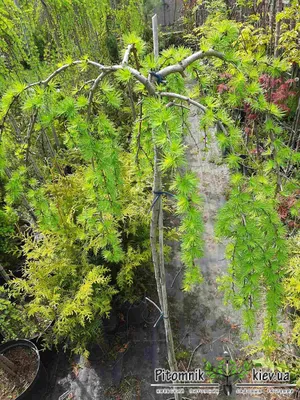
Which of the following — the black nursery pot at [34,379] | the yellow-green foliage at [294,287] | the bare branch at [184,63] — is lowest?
the black nursery pot at [34,379]

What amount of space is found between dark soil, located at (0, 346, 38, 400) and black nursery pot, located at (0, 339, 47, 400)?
33 mm

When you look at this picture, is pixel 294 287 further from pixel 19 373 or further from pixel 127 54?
pixel 19 373

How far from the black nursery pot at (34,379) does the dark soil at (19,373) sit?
0.11 feet

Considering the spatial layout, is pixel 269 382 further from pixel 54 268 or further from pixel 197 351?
pixel 54 268

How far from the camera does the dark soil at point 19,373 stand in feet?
6.87

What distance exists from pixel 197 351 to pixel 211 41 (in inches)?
84.2

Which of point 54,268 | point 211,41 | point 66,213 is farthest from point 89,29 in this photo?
point 211,41

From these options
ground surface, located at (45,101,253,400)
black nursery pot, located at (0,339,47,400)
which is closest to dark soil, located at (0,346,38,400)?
black nursery pot, located at (0,339,47,400)

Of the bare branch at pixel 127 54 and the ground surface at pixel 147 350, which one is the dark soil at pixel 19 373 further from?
the bare branch at pixel 127 54

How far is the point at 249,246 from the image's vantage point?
0.99 meters

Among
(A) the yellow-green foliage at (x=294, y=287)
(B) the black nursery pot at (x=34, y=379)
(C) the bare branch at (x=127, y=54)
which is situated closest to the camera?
(C) the bare branch at (x=127, y=54)

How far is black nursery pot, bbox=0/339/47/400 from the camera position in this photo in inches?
80.8

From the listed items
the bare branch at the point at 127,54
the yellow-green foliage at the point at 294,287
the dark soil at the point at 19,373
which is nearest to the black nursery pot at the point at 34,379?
the dark soil at the point at 19,373

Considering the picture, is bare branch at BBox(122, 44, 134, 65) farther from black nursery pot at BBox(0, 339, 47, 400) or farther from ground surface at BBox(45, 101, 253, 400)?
black nursery pot at BBox(0, 339, 47, 400)
